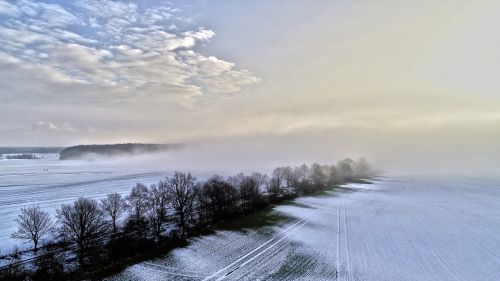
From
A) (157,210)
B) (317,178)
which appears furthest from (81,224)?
(317,178)

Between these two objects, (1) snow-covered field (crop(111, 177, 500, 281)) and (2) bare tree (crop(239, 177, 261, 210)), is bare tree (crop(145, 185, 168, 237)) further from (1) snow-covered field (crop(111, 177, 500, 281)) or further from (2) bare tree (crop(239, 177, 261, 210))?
(2) bare tree (crop(239, 177, 261, 210))

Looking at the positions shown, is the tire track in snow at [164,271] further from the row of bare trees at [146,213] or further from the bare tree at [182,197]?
the bare tree at [182,197]

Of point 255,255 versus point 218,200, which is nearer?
point 255,255

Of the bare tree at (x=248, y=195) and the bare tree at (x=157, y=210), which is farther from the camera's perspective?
the bare tree at (x=248, y=195)

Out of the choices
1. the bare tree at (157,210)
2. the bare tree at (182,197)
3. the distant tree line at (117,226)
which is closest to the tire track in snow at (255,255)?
the distant tree line at (117,226)

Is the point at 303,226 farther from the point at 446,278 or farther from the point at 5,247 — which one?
the point at 5,247

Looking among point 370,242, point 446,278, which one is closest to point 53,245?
point 370,242

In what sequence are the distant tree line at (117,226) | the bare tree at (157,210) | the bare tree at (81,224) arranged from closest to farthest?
the distant tree line at (117,226) → the bare tree at (81,224) → the bare tree at (157,210)

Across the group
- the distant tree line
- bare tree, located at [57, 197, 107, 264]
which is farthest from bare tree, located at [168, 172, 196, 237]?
bare tree, located at [57, 197, 107, 264]

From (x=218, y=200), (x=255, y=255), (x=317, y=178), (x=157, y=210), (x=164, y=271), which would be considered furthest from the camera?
(x=317, y=178)

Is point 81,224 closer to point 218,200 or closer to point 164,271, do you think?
point 164,271
